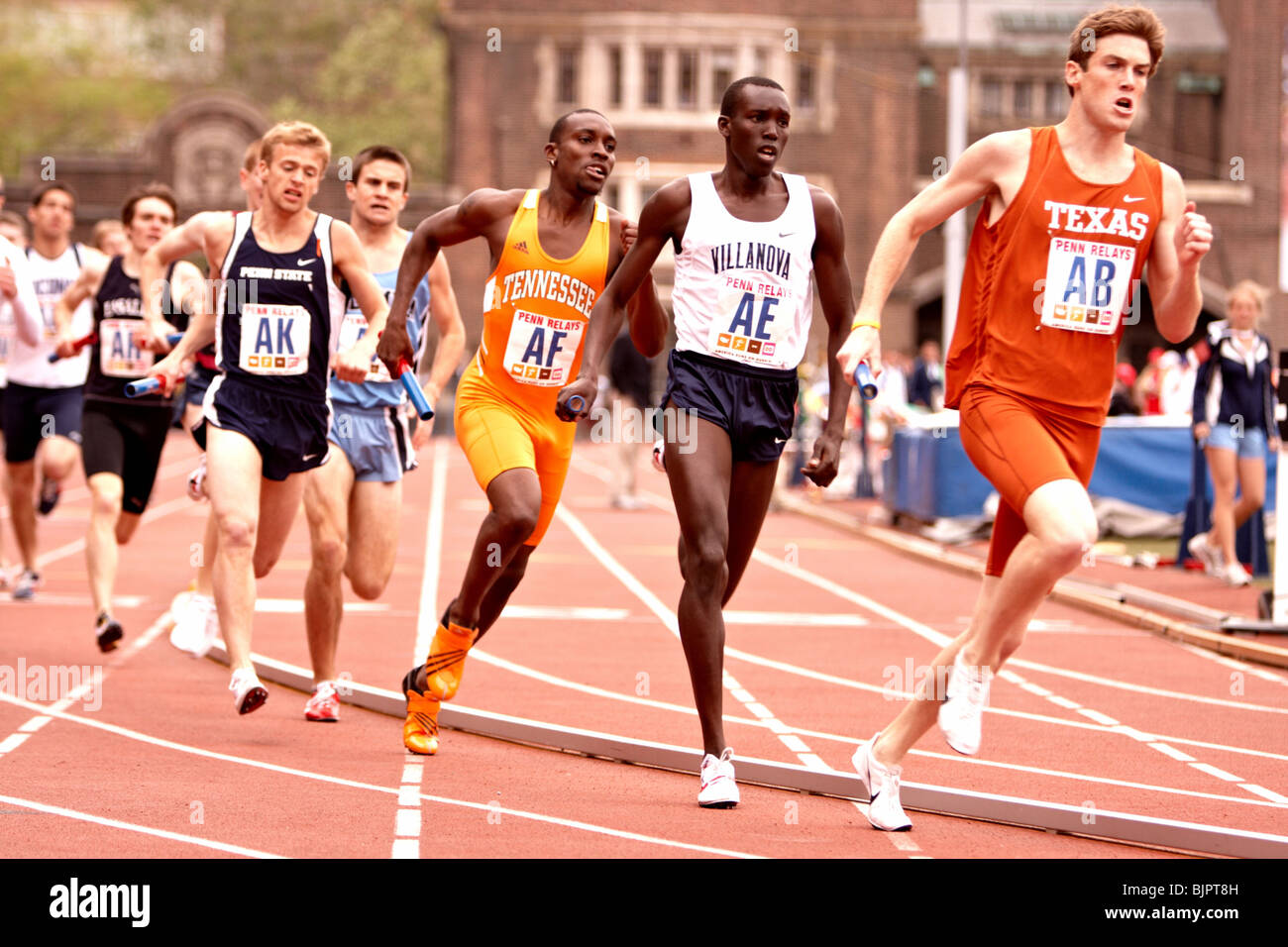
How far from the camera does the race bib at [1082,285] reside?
6.29 m

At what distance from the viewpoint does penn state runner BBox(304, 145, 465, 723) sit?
350 inches

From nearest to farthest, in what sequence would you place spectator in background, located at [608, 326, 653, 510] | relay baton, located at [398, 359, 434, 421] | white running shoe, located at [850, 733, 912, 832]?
white running shoe, located at [850, 733, 912, 832] → relay baton, located at [398, 359, 434, 421] → spectator in background, located at [608, 326, 653, 510]

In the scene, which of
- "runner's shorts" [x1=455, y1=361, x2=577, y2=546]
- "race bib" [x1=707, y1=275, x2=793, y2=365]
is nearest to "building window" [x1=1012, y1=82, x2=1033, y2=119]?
"runner's shorts" [x1=455, y1=361, x2=577, y2=546]

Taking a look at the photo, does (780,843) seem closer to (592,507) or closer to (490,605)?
(490,605)

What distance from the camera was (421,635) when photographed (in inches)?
483

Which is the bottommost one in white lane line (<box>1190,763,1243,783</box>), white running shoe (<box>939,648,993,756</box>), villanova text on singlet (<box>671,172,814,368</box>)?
white lane line (<box>1190,763,1243,783</box>)

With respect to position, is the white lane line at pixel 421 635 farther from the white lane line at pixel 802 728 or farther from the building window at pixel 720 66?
the building window at pixel 720 66

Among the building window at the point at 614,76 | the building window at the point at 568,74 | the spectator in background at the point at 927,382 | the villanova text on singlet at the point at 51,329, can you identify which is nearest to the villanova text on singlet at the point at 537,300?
the villanova text on singlet at the point at 51,329

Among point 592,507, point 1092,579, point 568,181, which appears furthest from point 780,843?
point 592,507

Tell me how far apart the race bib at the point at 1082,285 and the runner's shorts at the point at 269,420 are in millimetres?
3461

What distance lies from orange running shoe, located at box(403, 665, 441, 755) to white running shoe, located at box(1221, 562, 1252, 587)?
937 centimetres

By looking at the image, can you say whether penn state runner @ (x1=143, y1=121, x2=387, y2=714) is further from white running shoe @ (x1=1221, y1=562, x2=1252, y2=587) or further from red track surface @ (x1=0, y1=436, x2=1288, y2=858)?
white running shoe @ (x1=1221, y1=562, x2=1252, y2=587)

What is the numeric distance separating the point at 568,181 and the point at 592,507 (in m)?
18.3

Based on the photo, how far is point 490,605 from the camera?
808cm
